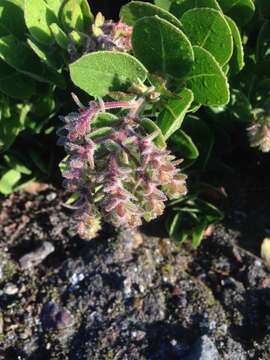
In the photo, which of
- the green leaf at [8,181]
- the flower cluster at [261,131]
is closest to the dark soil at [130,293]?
the green leaf at [8,181]

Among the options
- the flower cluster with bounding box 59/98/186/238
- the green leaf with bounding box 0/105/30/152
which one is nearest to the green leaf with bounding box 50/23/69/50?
the flower cluster with bounding box 59/98/186/238

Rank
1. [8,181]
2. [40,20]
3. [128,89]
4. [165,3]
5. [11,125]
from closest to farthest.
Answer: [128,89]
[40,20]
[165,3]
[11,125]
[8,181]

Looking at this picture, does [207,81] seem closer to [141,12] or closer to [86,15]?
[141,12]

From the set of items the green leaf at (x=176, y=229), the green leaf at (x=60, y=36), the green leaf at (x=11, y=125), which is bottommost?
the green leaf at (x=176, y=229)

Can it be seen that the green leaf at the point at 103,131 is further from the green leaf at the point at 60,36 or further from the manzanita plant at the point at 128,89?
the green leaf at the point at 60,36

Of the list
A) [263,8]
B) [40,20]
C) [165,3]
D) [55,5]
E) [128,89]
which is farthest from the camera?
[263,8]

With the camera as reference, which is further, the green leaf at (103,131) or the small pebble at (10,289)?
the small pebble at (10,289)

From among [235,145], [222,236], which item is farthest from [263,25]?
[222,236]

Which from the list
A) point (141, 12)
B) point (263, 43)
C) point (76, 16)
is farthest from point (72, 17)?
point (263, 43)
